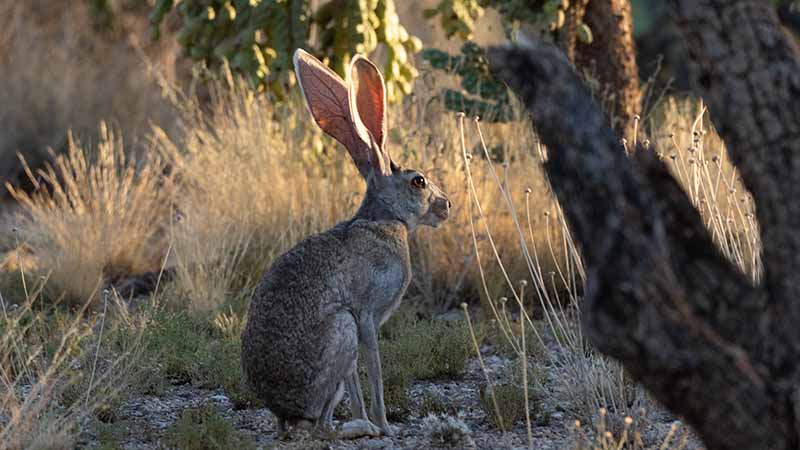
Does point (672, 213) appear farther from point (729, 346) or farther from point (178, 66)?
point (178, 66)

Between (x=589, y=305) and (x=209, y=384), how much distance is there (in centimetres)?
310

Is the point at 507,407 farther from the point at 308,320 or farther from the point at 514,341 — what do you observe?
the point at 514,341

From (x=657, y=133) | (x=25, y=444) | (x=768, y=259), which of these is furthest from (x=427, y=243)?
(x=768, y=259)

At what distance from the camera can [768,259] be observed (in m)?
3.26

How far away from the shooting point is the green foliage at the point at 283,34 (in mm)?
8336

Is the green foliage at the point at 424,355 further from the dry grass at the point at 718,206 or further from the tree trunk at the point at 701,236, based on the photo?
the tree trunk at the point at 701,236

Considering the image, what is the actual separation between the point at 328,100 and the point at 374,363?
116cm

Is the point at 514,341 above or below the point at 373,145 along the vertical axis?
below

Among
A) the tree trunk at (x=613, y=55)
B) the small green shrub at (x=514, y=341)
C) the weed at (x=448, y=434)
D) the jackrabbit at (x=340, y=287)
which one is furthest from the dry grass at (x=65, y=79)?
the weed at (x=448, y=434)

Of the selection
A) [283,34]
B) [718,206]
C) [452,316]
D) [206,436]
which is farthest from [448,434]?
[283,34]

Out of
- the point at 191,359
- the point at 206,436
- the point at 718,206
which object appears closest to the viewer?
the point at 206,436

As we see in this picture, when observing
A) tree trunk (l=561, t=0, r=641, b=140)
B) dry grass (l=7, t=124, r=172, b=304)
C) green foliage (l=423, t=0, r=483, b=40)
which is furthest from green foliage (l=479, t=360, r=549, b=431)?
green foliage (l=423, t=0, r=483, b=40)

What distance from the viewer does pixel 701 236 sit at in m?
3.12

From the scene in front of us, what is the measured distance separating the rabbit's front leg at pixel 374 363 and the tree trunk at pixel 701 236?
179 centimetres
